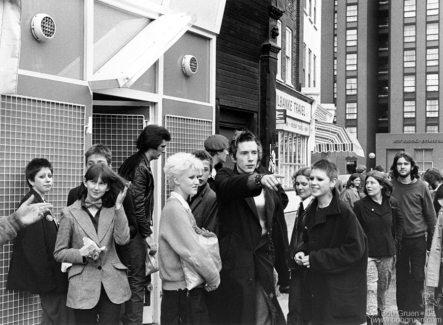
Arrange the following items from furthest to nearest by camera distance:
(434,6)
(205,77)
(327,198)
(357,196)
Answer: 1. (434,6)
2. (357,196)
3. (205,77)
4. (327,198)

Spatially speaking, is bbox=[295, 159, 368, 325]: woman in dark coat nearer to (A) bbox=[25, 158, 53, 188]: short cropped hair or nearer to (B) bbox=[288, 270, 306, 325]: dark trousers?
(B) bbox=[288, 270, 306, 325]: dark trousers

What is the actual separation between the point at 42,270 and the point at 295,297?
7.06 feet

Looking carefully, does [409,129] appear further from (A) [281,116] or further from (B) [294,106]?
(A) [281,116]

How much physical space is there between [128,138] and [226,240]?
3166 millimetres

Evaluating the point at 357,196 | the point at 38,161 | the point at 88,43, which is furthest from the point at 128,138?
the point at 357,196

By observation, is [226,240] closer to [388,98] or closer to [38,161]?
[38,161]

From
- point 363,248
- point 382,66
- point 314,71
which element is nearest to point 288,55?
point 314,71

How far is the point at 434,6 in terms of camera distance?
7231 centimetres

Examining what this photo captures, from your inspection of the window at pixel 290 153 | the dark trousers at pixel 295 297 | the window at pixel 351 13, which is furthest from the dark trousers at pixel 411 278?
the window at pixel 351 13

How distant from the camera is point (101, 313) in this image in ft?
16.3

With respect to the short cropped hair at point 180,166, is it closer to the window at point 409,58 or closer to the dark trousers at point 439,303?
the dark trousers at point 439,303

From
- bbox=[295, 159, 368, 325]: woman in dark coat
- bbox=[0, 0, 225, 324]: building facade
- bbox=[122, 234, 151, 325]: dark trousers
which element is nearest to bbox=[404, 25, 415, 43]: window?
bbox=[0, 0, 225, 324]: building facade

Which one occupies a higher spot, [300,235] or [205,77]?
[205,77]

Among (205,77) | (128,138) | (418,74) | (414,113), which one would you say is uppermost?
(418,74)
